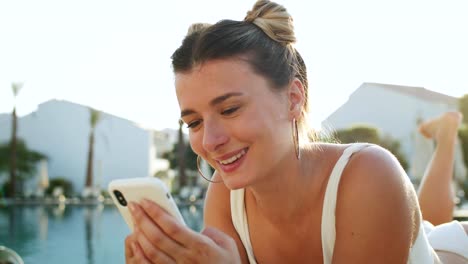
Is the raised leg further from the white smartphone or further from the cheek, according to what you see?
the white smartphone

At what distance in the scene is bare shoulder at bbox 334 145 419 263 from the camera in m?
1.96

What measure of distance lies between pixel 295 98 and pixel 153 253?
0.80 m

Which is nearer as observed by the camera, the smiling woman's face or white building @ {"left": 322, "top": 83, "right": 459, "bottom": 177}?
the smiling woman's face

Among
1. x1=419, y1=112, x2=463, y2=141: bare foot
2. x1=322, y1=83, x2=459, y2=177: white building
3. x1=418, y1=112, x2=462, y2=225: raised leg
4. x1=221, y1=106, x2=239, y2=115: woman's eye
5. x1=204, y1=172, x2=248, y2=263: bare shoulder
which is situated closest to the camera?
x1=221, y1=106, x2=239, y2=115: woman's eye

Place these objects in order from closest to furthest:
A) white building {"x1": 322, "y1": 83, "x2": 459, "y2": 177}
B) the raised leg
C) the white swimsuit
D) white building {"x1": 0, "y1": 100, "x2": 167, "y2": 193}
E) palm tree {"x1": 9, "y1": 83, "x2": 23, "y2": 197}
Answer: the white swimsuit < the raised leg < palm tree {"x1": 9, "y1": 83, "x2": 23, "y2": 197} < white building {"x1": 322, "y1": 83, "x2": 459, "y2": 177} < white building {"x1": 0, "y1": 100, "x2": 167, "y2": 193}

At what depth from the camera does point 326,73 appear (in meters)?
2.75

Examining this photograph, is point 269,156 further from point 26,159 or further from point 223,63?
point 26,159

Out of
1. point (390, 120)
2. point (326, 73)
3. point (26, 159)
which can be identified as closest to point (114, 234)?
point (326, 73)

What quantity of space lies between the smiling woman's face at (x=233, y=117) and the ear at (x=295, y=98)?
Result: 10cm

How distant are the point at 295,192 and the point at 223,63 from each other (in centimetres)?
58

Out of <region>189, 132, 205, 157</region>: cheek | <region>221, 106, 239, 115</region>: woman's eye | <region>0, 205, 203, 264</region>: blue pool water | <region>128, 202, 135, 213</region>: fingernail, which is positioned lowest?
<region>0, 205, 203, 264</region>: blue pool water

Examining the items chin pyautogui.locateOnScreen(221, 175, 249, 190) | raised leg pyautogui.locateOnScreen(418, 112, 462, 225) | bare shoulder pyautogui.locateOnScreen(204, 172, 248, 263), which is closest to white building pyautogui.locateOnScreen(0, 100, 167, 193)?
raised leg pyautogui.locateOnScreen(418, 112, 462, 225)

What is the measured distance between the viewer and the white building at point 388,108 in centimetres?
3953

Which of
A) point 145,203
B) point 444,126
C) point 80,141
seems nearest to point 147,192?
point 145,203
